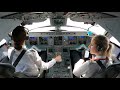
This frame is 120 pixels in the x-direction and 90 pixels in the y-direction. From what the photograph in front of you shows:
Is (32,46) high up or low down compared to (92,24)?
down

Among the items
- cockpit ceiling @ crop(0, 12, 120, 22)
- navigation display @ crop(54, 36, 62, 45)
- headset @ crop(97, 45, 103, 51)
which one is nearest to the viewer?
headset @ crop(97, 45, 103, 51)

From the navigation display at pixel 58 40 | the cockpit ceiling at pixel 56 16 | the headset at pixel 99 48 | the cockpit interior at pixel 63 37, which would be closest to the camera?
the headset at pixel 99 48

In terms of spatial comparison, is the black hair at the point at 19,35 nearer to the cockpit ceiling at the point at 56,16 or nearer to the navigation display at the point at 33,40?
the cockpit ceiling at the point at 56,16

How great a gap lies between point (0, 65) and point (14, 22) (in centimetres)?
163

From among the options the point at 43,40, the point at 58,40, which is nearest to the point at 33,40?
the point at 43,40

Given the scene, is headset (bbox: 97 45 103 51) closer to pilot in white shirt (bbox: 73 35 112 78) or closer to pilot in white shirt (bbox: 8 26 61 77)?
pilot in white shirt (bbox: 73 35 112 78)

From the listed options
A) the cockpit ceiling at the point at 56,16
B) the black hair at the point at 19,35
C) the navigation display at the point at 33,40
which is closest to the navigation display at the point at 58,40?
the navigation display at the point at 33,40

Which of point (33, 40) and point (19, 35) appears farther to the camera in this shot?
point (33, 40)

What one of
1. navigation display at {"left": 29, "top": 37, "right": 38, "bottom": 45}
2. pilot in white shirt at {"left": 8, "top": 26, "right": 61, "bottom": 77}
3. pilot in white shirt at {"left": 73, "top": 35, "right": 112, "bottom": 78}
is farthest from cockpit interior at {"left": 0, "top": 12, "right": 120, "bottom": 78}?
pilot in white shirt at {"left": 73, "top": 35, "right": 112, "bottom": 78}

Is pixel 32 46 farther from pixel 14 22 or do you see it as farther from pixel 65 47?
pixel 14 22

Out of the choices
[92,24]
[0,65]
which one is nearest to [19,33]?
[0,65]

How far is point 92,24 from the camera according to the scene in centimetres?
569

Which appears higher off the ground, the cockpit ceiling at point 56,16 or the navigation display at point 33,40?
the cockpit ceiling at point 56,16

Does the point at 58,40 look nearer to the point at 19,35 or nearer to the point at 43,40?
the point at 43,40
